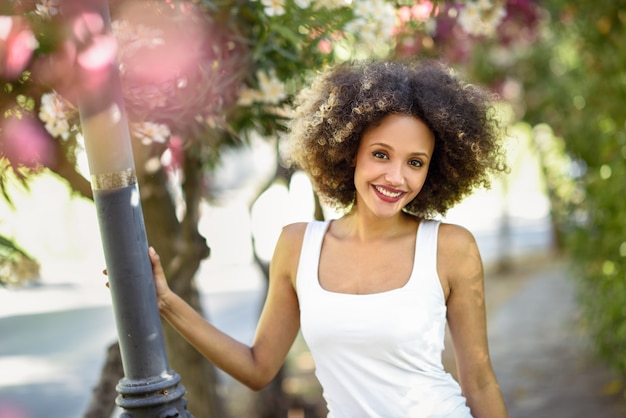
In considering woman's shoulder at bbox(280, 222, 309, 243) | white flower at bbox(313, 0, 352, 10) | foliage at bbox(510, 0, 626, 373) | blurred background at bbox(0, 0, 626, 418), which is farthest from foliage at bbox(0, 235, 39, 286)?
foliage at bbox(510, 0, 626, 373)

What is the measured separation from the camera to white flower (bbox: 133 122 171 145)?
268 centimetres

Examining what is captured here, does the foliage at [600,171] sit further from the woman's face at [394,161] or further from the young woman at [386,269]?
the woman's face at [394,161]

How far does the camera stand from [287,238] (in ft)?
8.26

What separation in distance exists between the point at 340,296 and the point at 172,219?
180 centimetres

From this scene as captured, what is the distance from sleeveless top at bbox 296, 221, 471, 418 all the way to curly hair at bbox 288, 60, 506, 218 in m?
0.30

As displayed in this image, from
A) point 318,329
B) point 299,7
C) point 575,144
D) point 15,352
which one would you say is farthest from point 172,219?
point 15,352

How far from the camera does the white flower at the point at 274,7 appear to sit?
2666 mm

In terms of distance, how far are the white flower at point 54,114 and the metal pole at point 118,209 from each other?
0.48 m

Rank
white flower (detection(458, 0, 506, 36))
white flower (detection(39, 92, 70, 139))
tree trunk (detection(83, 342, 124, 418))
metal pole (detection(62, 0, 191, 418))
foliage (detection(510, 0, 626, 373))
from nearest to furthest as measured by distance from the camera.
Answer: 1. metal pole (detection(62, 0, 191, 418))
2. white flower (detection(39, 92, 70, 139))
3. tree trunk (detection(83, 342, 124, 418))
4. white flower (detection(458, 0, 506, 36))
5. foliage (detection(510, 0, 626, 373))

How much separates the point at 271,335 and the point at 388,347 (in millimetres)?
428

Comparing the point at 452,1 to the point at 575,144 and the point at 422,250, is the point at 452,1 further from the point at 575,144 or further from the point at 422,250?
the point at 575,144

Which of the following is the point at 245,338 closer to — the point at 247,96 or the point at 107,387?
the point at 107,387

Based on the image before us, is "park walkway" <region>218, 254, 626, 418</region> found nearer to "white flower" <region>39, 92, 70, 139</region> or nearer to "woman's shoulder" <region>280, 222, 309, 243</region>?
"woman's shoulder" <region>280, 222, 309, 243</region>

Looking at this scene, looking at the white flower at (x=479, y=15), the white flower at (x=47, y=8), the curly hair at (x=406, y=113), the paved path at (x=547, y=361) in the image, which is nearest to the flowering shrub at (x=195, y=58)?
the white flower at (x=47, y=8)
